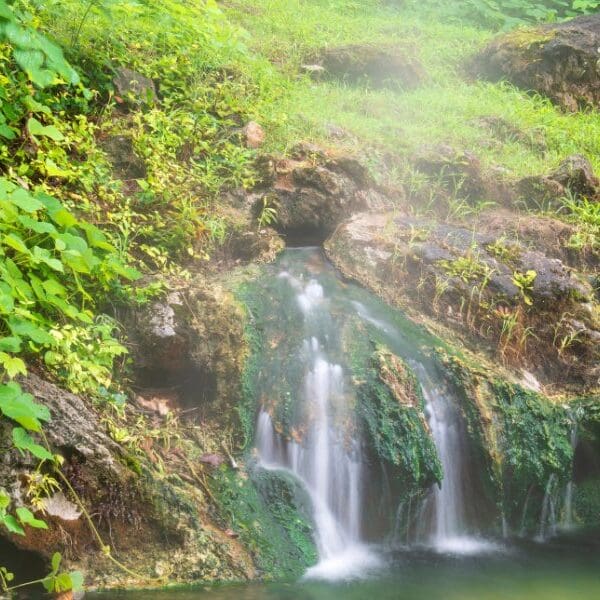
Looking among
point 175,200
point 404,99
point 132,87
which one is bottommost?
point 175,200

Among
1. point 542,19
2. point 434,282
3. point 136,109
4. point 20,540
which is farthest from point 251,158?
point 542,19

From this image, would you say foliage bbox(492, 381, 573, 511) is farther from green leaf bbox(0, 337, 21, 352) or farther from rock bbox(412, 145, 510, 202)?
green leaf bbox(0, 337, 21, 352)

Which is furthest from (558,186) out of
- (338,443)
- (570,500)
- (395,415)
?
(338,443)

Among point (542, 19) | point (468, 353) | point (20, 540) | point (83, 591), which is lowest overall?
point (83, 591)

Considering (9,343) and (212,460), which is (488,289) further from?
(9,343)

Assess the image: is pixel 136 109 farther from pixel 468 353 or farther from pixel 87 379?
pixel 468 353

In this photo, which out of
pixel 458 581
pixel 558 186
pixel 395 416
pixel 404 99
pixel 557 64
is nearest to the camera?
pixel 458 581

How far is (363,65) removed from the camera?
8672 mm

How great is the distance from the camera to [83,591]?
2.90 m

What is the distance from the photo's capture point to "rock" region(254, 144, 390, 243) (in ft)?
18.0

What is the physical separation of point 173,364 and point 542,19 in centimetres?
1109

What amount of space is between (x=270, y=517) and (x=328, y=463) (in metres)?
0.54

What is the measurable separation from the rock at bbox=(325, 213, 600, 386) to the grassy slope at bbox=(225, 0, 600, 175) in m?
1.54

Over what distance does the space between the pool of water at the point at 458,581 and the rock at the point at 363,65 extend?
642 centimetres
